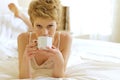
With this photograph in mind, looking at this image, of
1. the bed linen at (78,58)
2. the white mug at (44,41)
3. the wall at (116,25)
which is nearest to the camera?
the white mug at (44,41)

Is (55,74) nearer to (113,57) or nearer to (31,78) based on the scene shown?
(31,78)

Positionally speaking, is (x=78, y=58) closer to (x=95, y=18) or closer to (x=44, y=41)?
(x=44, y=41)

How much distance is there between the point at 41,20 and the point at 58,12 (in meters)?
0.12

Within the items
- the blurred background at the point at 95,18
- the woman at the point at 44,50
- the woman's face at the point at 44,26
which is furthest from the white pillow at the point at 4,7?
the blurred background at the point at 95,18

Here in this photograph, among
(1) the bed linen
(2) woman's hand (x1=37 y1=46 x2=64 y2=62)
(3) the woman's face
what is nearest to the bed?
(1) the bed linen

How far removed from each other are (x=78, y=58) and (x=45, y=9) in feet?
1.64

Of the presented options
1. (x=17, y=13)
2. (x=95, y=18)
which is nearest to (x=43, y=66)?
(x=17, y=13)

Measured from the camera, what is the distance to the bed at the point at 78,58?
116 cm

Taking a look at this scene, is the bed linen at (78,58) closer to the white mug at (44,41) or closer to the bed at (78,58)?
the bed at (78,58)

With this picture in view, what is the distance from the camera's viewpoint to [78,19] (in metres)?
2.98

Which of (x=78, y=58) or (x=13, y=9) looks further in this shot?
(x=13, y=9)

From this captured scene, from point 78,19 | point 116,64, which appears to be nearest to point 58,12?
point 116,64

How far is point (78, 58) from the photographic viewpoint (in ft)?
4.96

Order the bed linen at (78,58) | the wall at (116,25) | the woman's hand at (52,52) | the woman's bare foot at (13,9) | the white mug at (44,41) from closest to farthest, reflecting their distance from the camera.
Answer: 1. the white mug at (44,41)
2. the woman's hand at (52,52)
3. the bed linen at (78,58)
4. the woman's bare foot at (13,9)
5. the wall at (116,25)
